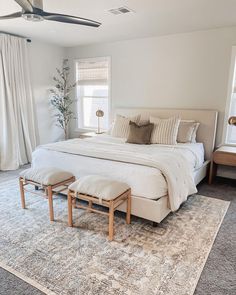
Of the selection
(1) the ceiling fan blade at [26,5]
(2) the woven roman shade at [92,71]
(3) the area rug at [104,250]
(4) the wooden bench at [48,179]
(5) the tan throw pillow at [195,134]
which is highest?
(1) the ceiling fan blade at [26,5]

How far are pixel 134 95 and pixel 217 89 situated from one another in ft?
5.35

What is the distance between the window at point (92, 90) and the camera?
5195mm

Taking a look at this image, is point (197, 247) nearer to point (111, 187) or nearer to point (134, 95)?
point (111, 187)

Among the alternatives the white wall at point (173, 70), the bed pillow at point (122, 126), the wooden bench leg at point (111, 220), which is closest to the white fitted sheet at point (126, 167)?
the wooden bench leg at point (111, 220)

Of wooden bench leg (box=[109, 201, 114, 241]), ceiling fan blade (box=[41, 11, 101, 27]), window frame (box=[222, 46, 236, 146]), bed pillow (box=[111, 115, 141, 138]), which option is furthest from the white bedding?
ceiling fan blade (box=[41, 11, 101, 27])

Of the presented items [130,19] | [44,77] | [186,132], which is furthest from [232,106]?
[44,77]

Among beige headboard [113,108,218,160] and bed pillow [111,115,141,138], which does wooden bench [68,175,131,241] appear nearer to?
bed pillow [111,115,141,138]

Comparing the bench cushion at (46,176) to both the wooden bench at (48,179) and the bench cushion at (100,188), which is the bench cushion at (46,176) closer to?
the wooden bench at (48,179)

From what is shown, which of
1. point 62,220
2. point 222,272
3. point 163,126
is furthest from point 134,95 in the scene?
point 222,272

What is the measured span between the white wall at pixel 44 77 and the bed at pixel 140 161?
2007 millimetres

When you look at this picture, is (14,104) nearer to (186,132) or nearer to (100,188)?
(100,188)

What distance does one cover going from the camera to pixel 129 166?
2.62 metres

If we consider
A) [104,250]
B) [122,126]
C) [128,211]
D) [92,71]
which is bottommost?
[104,250]

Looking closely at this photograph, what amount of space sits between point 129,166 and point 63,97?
362 centimetres
